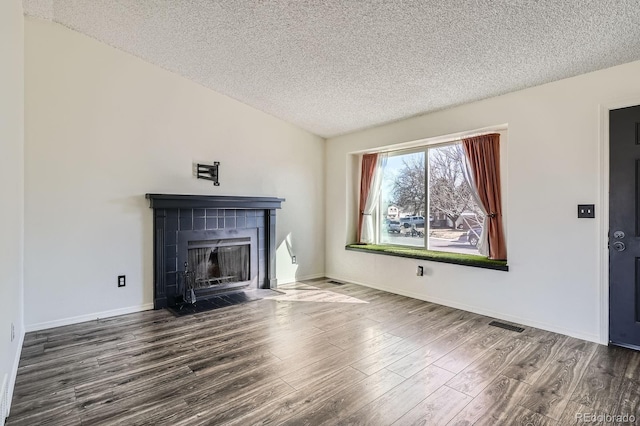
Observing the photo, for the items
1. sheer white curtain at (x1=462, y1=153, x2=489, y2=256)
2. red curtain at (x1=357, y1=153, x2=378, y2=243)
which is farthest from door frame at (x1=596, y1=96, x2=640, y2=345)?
red curtain at (x1=357, y1=153, x2=378, y2=243)

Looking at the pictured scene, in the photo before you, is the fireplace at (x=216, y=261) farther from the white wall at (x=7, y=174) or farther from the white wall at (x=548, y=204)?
the white wall at (x=548, y=204)

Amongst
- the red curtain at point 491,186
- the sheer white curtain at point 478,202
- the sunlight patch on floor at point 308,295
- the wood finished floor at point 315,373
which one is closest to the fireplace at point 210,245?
the sunlight patch on floor at point 308,295

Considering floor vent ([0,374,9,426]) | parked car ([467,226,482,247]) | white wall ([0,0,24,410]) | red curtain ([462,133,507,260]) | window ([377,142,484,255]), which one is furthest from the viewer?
window ([377,142,484,255])

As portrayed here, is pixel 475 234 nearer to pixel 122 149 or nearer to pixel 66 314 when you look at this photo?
pixel 122 149

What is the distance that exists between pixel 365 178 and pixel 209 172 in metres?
2.40

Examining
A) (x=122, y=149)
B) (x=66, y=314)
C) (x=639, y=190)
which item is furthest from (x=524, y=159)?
(x=66, y=314)

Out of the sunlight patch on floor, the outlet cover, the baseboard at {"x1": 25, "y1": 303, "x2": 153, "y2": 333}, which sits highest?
the outlet cover

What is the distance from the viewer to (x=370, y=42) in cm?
287

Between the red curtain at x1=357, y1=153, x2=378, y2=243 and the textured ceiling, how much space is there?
1153mm

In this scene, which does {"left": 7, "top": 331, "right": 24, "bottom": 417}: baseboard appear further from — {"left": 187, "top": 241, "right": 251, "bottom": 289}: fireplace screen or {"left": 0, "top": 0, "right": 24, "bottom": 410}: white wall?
{"left": 187, "top": 241, "right": 251, "bottom": 289}: fireplace screen

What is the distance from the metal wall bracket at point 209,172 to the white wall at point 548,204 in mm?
2843

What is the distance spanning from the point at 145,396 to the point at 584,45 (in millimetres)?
4023

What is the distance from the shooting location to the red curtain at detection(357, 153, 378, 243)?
5.25 metres

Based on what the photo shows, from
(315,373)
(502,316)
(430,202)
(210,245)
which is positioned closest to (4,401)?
(315,373)
